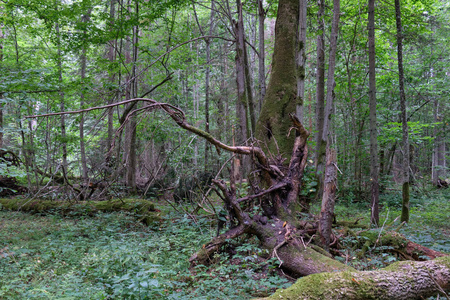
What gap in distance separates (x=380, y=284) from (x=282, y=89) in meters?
4.60

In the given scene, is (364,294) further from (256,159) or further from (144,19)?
(144,19)

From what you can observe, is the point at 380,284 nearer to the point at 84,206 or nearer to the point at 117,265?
the point at 117,265

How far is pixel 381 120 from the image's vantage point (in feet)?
45.0

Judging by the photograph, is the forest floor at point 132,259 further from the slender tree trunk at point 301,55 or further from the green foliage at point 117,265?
the slender tree trunk at point 301,55

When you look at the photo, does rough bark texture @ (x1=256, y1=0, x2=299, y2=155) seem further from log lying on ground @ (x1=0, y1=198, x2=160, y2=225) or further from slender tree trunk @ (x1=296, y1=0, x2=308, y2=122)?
log lying on ground @ (x1=0, y1=198, x2=160, y2=225)

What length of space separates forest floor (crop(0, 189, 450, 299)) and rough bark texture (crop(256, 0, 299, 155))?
7.87ft

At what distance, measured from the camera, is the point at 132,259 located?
3.96 metres

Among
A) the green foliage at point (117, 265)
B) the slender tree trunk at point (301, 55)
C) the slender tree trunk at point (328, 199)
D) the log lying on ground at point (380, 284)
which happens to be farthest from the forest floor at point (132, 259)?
the slender tree trunk at point (301, 55)

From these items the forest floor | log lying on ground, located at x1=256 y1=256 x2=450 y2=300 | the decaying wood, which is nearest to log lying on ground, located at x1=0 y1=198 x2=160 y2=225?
the forest floor

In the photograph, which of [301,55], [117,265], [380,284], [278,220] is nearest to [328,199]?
[278,220]

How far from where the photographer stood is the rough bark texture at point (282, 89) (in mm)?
6387

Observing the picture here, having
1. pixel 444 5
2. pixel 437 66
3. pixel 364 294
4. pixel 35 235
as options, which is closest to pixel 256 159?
pixel 364 294

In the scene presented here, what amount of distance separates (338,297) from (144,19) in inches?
354

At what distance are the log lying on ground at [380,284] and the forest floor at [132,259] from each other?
880 mm
